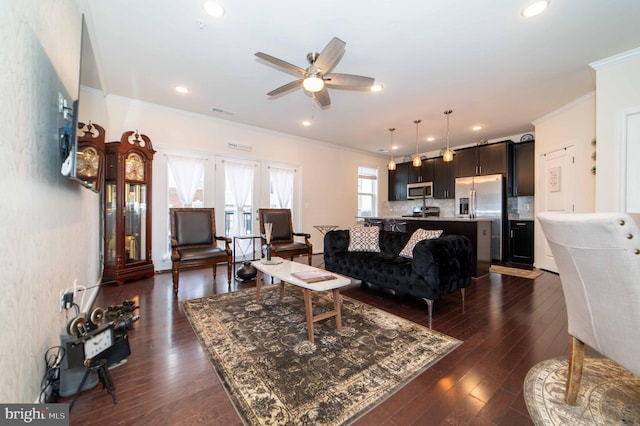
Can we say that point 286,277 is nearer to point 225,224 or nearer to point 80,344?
point 80,344

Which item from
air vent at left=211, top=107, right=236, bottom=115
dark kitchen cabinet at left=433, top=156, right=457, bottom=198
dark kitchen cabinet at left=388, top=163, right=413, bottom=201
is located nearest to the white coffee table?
air vent at left=211, top=107, right=236, bottom=115

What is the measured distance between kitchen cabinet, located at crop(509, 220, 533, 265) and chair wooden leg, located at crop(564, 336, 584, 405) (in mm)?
4591

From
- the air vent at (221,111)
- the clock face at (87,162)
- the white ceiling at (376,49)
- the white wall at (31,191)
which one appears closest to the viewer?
the white wall at (31,191)

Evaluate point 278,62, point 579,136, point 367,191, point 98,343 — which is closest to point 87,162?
point 98,343

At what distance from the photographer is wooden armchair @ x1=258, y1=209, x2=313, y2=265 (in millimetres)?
4152

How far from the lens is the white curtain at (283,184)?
564cm

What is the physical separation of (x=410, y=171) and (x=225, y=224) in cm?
530

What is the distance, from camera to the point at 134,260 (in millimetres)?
3805

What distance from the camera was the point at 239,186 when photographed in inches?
202

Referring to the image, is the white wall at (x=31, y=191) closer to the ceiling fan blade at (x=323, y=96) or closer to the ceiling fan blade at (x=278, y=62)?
the ceiling fan blade at (x=278, y=62)

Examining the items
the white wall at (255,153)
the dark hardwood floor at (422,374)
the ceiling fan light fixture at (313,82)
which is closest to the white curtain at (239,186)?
the white wall at (255,153)

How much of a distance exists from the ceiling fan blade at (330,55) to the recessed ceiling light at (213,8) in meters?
0.90

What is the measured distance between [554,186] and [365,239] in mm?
3658

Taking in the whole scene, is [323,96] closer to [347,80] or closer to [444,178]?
[347,80]
